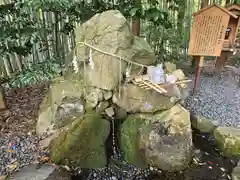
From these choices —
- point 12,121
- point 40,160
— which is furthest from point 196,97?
point 12,121

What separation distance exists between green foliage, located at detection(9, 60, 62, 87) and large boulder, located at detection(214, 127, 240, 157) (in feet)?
6.44

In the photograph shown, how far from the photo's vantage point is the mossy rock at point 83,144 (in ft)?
7.34

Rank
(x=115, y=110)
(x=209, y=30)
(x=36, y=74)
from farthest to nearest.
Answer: (x=209, y=30) → (x=115, y=110) → (x=36, y=74)

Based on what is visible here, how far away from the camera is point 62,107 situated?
96.2 inches

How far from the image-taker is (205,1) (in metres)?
3.73

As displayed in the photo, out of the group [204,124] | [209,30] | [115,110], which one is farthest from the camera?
[209,30]

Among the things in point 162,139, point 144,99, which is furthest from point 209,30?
point 162,139

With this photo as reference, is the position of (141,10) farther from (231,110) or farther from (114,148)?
(231,110)

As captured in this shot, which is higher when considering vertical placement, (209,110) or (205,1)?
(205,1)

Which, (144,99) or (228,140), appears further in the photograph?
(228,140)

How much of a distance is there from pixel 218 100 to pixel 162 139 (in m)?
1.48

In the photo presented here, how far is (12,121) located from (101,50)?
1.49 m

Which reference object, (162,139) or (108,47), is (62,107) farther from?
(162,139)

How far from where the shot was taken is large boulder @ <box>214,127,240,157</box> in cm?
247
